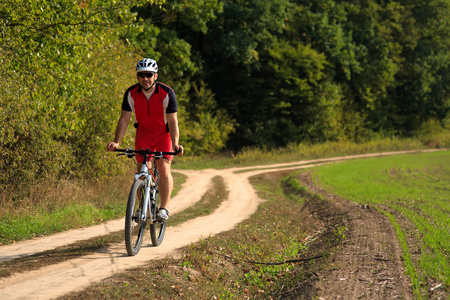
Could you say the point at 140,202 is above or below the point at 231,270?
above

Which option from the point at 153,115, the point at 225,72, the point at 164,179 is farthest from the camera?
the point at 225,72

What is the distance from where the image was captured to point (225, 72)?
110ft

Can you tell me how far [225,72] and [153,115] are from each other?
27.1m

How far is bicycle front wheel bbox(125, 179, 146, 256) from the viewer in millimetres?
6395

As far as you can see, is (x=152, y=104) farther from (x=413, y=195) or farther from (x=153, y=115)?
(x=413, y=195)

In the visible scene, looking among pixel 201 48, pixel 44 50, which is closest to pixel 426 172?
pixel 201 48

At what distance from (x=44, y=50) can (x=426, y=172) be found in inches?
807

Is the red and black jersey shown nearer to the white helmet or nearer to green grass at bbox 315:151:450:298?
the white helmet

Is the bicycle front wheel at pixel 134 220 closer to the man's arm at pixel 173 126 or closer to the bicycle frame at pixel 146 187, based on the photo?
the bicycle frame at pixel 146 187

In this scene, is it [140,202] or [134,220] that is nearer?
[134,220]

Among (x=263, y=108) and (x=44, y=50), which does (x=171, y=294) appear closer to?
(x=44, y=50)

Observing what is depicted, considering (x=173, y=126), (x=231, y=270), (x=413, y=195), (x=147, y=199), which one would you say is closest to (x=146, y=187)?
(x=147, y=199)

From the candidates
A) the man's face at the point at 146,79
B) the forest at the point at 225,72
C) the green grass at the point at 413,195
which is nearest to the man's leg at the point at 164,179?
the man's face at the point at 146,79

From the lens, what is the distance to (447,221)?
9.80 metres
